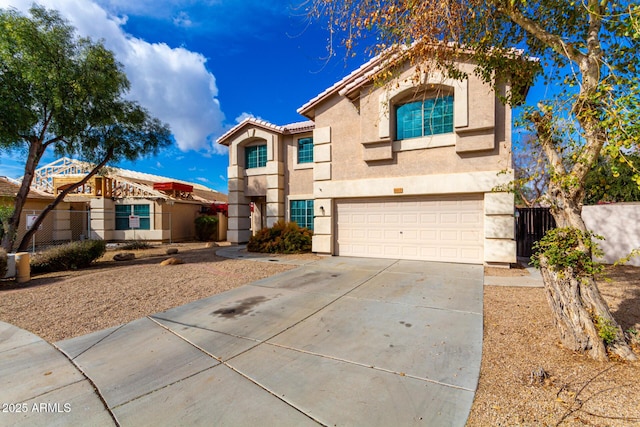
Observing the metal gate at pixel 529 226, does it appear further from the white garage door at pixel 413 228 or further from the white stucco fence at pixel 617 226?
the white garage door at pixel 413 228

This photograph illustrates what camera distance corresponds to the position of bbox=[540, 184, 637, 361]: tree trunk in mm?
3551

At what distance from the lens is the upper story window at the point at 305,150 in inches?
584

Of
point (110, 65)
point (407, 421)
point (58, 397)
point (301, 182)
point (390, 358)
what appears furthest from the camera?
point (301, 182)

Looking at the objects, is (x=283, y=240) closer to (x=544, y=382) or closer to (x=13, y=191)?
(x=544, y=382)

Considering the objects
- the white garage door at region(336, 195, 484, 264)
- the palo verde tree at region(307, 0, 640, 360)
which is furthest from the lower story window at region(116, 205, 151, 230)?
the palo verde tree at region(307, 0, 640, 360)

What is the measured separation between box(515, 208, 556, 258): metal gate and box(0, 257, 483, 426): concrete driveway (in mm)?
6890

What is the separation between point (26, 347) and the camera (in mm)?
4188

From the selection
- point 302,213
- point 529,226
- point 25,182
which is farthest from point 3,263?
point 529,226

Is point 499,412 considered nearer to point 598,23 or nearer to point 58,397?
point 58,397

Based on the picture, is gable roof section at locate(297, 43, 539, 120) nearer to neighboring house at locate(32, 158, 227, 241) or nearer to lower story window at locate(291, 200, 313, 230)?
lower story window at locate(291, 200, 313, 230)

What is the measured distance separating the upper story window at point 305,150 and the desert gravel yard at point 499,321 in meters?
6.56

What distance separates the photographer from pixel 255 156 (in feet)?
53.4

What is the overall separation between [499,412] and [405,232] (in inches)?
322

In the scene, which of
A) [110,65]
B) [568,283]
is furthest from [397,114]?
[110,65]
